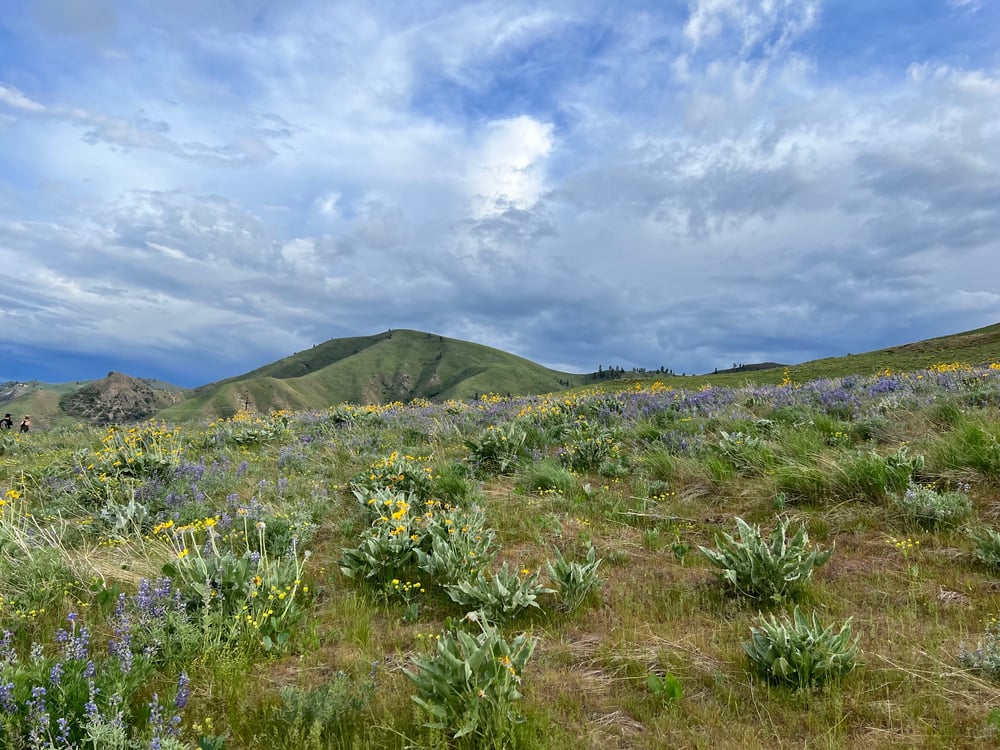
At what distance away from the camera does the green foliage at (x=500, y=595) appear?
4.07 m

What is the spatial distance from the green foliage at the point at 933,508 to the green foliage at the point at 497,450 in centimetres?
505

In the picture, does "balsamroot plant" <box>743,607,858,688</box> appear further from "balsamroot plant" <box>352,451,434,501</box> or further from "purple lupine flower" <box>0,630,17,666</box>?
"balsamroot plant" <box>352,451,434,501</box>

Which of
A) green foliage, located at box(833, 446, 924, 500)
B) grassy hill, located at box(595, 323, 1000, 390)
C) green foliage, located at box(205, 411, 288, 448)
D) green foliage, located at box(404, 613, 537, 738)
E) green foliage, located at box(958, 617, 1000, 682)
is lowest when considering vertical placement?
green foliage, located at box(958, 617, 1000, 682)

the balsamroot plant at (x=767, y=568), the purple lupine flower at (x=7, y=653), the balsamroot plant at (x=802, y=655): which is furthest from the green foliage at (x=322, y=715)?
the balsamroot plant at (x=767, y=568)

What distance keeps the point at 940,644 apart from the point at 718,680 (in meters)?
1.52

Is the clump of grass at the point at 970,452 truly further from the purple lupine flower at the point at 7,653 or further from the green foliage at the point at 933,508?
the purple lupine flower at the point at 7,653

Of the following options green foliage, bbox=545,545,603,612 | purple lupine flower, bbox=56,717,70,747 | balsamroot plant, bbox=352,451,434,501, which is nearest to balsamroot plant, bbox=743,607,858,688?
green foliage, bbox=545,545,603,612

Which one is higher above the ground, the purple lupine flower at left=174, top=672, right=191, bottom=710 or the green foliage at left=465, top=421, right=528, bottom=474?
the green foliage at left=465, top=421, right=528, bottom=474

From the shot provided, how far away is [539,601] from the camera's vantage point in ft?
14.5

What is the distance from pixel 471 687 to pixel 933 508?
508 cm

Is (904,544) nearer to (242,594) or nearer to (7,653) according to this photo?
(242,594)

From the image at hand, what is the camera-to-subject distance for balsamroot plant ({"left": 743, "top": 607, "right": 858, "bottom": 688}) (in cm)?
308

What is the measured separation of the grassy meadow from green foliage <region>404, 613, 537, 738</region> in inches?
0.6

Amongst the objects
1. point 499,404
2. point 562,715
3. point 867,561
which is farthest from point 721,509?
point 499,404
